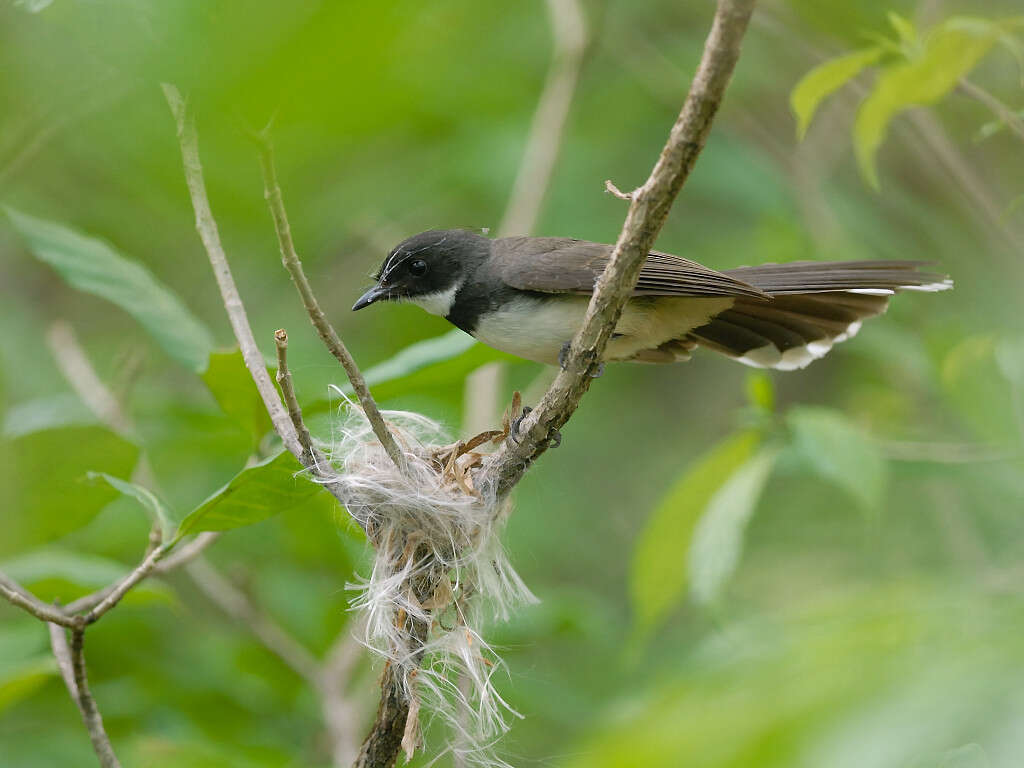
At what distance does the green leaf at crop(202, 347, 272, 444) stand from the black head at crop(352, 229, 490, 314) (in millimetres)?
1336

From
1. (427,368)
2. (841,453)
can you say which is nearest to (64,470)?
(427,368)

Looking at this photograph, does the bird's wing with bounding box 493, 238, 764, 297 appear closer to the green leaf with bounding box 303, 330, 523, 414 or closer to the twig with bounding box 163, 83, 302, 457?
the green leaf with bounding box 303, 330, 523, 414

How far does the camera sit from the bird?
11.7 ft

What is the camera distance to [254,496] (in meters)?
2.37

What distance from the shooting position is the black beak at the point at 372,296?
383 centimetres

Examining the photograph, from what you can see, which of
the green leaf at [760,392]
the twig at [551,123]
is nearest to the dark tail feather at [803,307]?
the green leaf at [760,392]

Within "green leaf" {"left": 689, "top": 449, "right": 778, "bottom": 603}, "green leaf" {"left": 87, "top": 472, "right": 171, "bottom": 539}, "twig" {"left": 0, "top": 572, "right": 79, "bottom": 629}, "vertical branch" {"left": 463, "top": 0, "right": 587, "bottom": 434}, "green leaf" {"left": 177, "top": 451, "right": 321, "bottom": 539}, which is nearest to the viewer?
"twig" {"left": 0, "top": 572, "right": 79, "bottom": 629}

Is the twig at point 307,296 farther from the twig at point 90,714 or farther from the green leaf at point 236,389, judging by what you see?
the twig at point 90,714

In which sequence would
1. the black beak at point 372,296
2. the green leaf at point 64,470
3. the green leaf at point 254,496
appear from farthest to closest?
the black beak at point 372,296 < the green leaf at point 64,470 < the green leaf at point 254,496

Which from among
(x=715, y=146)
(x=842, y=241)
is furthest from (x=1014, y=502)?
(x=715, y=146)

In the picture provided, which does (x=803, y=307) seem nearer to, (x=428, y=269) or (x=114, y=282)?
(x=428, y=269)

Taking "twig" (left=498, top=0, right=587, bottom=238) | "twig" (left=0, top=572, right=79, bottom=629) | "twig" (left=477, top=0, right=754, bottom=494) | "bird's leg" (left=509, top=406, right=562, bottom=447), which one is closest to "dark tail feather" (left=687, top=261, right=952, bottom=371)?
"twig" (left=498, top=0, right=587, bottom=238)

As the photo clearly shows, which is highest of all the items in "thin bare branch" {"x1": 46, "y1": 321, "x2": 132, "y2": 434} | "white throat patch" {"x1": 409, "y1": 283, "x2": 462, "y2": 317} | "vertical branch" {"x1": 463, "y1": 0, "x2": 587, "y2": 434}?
"vertical branch" {"x1": 463, "y1": 0, "x2": 587, "y2": 434}

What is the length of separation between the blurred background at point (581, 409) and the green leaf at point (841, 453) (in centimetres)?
1
